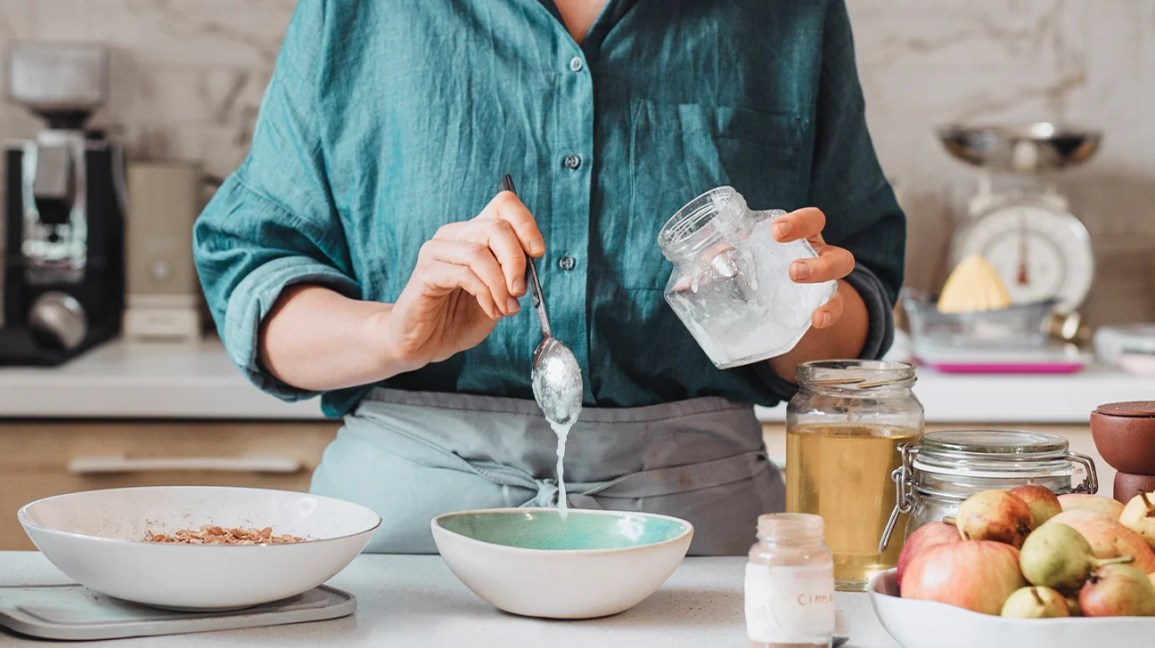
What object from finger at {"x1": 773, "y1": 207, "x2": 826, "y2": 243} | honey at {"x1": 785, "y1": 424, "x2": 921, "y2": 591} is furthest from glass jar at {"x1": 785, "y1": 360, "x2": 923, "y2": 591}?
finger at {"x1": 773, "y1": 207, "x2": 826, "y2": 243}

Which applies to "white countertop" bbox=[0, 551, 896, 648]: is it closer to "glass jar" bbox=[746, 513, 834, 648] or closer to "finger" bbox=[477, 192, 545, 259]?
"glass jar" bbox=[746, 513, 834, 648]

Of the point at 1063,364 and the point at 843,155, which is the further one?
the point at 1063,364

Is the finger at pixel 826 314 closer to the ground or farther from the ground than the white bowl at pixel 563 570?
farther from the ground

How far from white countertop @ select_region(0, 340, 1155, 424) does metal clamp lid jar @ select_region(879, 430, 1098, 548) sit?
1.04 meters

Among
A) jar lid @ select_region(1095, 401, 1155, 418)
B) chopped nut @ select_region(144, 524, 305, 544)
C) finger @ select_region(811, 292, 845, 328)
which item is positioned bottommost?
chopped nut @ select_region(144, 524, 305, 544)

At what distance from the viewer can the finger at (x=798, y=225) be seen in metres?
1.00

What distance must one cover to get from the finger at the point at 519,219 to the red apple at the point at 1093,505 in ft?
1.29

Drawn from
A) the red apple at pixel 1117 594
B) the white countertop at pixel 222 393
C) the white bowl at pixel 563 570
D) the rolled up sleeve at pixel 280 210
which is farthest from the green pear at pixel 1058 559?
the white countertop at pixel 222 393

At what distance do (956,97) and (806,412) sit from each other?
173cm

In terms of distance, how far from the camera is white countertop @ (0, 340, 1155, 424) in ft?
6.46

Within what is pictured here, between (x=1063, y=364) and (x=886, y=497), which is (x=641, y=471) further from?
(x=1063, y=364)

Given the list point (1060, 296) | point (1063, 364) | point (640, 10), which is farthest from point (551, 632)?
point (1060, 296)

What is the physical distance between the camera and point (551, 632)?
92cm

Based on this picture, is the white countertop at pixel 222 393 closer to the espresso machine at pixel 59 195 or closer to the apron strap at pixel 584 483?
the espresso machine at pixel 59 195
